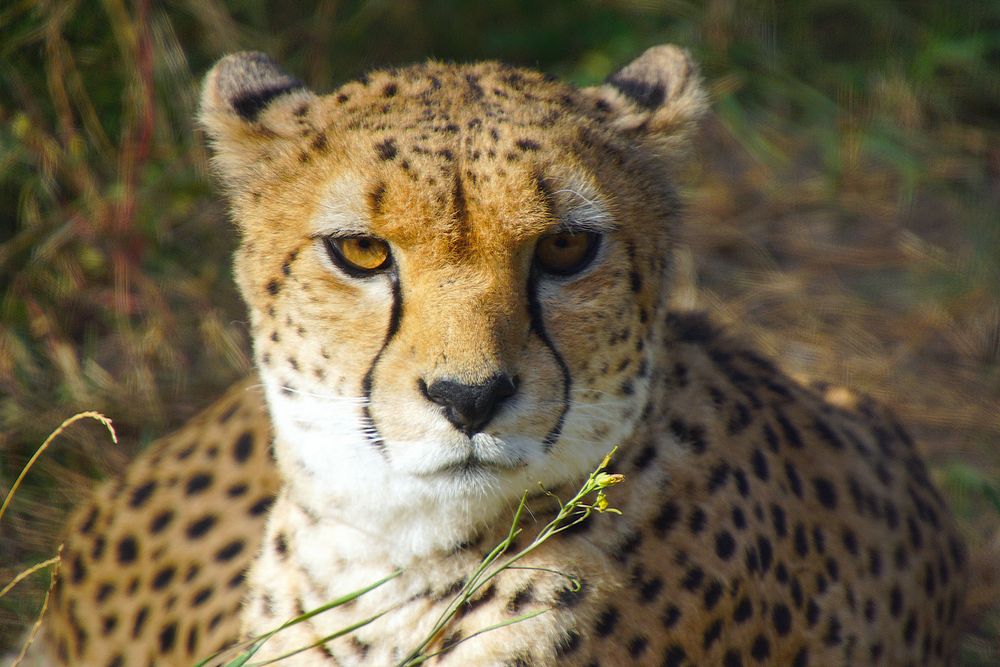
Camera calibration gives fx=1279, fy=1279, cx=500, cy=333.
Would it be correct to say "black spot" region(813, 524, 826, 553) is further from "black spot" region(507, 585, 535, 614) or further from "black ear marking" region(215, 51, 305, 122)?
"black ear marking" region(215, 51, 305, 122)

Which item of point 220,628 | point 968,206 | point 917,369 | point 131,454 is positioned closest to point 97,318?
point 131,454

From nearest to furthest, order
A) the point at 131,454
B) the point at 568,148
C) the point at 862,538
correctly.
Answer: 1. the point at 568,148
2. the point at 862,538
3. the point at 131,454

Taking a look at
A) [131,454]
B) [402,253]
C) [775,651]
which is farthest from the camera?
[131,454]

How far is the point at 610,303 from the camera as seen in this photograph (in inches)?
65.8

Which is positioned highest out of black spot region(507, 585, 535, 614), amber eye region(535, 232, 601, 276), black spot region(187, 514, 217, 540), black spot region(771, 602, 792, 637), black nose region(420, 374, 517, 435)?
amber eye region(535, 232, 601, 276)

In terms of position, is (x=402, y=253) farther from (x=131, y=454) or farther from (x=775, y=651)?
(x=131, y=454)

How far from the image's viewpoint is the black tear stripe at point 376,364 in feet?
5.19

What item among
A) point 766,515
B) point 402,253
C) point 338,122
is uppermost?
point 338,122

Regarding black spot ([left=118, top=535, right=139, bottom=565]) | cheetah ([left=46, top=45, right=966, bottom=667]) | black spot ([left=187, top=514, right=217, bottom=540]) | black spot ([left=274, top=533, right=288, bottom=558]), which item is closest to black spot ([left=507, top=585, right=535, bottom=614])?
cheetah ([left=46, top=45, right=966, bottom=667])

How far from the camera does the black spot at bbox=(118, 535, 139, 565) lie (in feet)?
7.86

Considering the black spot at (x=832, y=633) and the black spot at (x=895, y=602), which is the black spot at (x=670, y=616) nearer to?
the black spot at (x=832, y=633)

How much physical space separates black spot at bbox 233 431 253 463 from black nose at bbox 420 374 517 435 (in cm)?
96

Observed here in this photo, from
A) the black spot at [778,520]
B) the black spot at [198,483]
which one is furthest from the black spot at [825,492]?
the black spot at [198,483]

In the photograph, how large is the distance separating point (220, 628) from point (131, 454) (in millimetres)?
955
